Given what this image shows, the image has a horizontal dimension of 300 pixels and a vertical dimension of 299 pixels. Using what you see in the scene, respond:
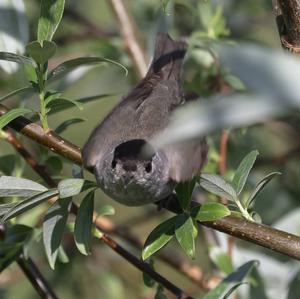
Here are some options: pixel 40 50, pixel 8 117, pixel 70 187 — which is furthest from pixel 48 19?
pixel 70 187

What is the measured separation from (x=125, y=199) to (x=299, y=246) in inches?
20.3

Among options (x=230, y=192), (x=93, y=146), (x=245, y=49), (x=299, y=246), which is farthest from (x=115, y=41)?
(x=245, y=49)

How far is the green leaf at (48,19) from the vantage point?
1.61 metres

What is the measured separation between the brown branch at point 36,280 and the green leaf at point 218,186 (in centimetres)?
53

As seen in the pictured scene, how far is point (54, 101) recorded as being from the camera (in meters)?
1.69

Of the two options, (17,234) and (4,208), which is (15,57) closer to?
(4,208)

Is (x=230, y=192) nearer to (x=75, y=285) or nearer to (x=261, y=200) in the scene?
(x=261, y=200)

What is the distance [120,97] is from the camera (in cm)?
322

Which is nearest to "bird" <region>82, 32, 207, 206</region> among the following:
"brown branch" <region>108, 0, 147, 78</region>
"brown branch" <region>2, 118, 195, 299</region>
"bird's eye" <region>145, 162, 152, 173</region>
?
"bird's eye" <region>145, 162, 152, 173</region>

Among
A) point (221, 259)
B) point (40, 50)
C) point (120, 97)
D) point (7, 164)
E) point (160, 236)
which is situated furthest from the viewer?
point (120, 97)

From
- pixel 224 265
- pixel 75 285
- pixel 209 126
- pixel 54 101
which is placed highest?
pixel 209 126

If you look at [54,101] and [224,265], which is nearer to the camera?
[54,101]

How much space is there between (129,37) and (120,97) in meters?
0.31

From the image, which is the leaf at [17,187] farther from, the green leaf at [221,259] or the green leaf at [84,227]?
the green leaf at [221,259]
